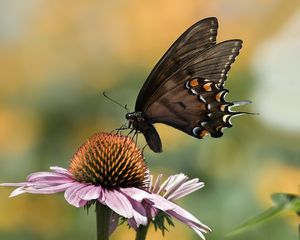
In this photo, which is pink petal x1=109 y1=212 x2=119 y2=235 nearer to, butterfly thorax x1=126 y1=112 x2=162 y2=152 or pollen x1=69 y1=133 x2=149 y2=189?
pollen x1=69 y1=133 x2=149 y2=189

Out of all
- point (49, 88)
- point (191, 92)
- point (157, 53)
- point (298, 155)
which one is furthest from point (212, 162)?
point (191, 92)

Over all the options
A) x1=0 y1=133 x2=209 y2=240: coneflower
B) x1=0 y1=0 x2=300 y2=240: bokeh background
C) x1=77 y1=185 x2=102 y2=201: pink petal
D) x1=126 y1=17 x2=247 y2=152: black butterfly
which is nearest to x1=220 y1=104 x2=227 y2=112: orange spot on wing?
x1=126 y1=17 x2=247 y2=152: black butterfly

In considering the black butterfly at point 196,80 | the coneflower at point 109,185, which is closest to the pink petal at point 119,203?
the coneflower at point 109,185

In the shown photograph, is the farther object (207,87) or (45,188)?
(207,87)

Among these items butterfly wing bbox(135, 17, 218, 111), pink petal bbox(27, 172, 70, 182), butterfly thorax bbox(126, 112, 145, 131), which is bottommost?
pink petal bbox(27, 172, 70, 182)

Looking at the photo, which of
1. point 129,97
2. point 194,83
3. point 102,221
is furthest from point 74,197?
point 129,97

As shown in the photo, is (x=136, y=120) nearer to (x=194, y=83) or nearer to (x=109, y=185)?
(x=194, y=83)

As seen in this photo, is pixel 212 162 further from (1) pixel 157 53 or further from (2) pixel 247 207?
(1) pixel 157 53
